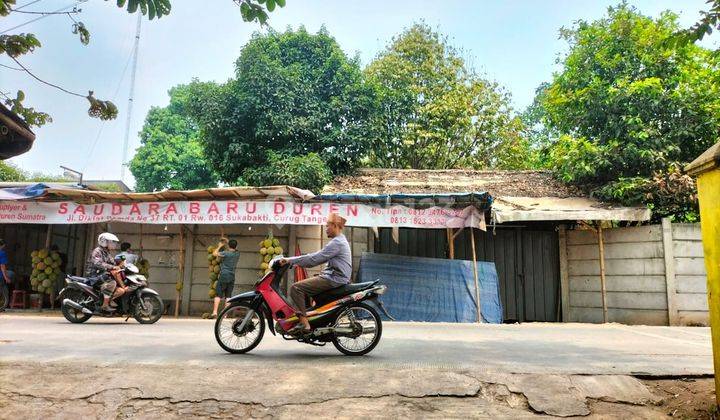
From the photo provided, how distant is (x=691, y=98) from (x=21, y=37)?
13897 mm

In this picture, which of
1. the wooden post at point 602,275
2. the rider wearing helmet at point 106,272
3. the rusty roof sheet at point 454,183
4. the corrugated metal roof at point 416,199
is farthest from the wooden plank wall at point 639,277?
the rider wearing helmet at point 106,272

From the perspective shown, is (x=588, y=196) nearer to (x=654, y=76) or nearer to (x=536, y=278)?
(x=536, y=278)

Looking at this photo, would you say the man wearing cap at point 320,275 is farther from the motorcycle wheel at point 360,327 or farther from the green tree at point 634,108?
the green tree at point 634,108

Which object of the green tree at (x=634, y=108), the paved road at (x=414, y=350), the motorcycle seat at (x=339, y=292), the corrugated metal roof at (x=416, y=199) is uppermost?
the green tree at (x=634, y=108)

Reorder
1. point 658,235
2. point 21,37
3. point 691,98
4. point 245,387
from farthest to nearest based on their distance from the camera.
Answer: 1. point 691,98
2. point 658,235
3. point 245,387
4. point 21,37


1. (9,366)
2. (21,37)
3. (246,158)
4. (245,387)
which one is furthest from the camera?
(246,158)

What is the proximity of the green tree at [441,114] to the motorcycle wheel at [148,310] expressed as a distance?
460 inches

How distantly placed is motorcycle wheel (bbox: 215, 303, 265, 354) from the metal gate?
7308 mm

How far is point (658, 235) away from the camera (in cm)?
1152

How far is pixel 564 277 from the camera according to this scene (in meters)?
12.8

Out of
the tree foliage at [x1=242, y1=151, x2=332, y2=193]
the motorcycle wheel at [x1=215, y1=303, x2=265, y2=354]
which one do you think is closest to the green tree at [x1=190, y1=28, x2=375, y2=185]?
the tree foliage at [x1=242, y1=151, x2=332, y2=193]

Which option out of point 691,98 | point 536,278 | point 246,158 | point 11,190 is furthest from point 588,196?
point 11,190

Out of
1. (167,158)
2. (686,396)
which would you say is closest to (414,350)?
(686,396)

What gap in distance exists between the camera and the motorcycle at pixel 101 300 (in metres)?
9.26
